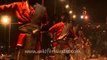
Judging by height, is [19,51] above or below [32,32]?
below

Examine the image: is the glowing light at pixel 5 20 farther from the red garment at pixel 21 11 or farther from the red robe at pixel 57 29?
the red robe at pixel 57 29

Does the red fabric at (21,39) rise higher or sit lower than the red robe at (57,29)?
lower

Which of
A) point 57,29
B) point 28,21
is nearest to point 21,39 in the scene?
point 28,21

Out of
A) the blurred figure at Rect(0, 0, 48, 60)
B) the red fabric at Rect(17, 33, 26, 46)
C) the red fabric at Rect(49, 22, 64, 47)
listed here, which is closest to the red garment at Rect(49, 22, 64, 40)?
the red fabric at Rect(49, 22, 64, 47)

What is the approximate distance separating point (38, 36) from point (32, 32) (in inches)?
9.8

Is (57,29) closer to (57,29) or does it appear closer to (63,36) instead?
(57,29)

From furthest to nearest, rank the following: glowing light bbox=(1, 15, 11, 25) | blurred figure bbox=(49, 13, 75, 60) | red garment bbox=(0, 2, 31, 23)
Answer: blurred figure bbox=(49, 13, 75, 60) → glowing light bbox=(1, 15, 11, 25) → red garment bbox=(0, 2, 31, 23)

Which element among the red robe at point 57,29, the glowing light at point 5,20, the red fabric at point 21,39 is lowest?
the red fabric at point 21,39

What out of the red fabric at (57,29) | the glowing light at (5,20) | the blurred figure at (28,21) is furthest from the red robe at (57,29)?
the blurred figure at (28,21)

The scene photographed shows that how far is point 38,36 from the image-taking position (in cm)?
762

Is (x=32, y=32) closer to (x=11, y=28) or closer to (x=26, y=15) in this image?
(x=26, y=15)

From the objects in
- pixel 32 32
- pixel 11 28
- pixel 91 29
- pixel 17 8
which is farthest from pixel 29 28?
pixel 91 29

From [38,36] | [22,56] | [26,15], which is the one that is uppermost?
[26,15]

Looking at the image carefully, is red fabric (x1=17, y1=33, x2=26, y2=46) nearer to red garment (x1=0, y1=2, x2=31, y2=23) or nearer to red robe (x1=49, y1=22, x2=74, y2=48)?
red garment (x1=0, y1=2, x2=31, y2=23)
